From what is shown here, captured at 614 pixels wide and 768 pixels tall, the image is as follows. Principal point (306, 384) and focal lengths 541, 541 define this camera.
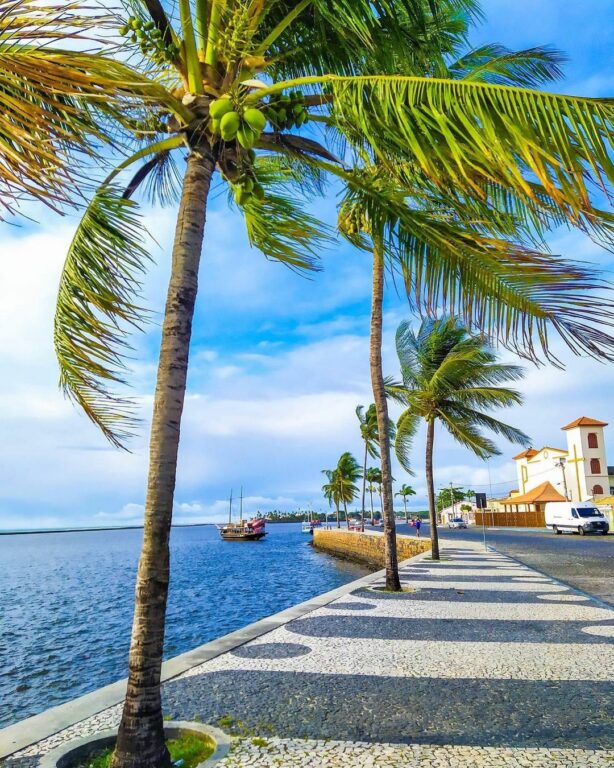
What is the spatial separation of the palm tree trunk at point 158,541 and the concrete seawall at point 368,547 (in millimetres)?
22840

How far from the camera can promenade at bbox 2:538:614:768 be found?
363 centimetres

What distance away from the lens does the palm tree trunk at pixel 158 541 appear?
3.36m

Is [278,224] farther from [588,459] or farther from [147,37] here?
[588,459]

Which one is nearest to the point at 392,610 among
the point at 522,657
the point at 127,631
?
the point at 522,657

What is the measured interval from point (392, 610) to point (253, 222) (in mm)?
6694

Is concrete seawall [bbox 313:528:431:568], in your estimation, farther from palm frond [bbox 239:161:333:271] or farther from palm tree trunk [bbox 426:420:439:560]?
palm frond [bbox 239:161:333:271]

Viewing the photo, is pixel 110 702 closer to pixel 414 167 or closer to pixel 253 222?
pixel 253 222

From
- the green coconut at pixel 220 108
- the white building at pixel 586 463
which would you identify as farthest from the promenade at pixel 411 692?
the white building at pixel 586 463

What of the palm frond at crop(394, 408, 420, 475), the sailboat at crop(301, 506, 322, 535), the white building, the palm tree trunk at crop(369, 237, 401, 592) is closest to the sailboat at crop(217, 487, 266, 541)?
the sailboat at crop(301, 506, 322, 535)

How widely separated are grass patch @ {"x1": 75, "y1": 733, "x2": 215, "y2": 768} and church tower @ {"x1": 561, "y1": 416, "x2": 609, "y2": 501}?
57505mm

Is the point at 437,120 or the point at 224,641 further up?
the point at 437,120

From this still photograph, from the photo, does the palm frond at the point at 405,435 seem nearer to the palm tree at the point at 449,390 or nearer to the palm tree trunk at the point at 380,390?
the palm tree at the point at 449,390

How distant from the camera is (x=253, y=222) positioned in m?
5.41

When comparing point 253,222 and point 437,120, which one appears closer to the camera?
point 437,120
